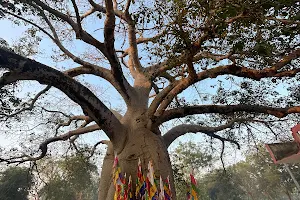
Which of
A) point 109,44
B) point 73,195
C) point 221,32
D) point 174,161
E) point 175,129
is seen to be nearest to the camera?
point 221,32

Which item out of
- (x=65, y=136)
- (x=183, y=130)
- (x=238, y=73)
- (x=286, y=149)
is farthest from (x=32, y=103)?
(x=286, y=149)

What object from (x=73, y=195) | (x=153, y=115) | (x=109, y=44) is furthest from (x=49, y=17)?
(x=73, y=195)

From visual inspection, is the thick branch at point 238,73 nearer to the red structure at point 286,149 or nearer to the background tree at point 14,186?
the red structure at point 286,149

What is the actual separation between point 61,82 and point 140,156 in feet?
5.12

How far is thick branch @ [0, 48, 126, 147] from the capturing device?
104 inches

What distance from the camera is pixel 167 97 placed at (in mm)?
3686

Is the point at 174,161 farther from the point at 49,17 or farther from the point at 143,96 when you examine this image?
the point at 49,17

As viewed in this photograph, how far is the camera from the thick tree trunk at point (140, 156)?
3.41 m

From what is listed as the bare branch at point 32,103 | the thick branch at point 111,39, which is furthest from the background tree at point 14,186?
the thick branch at point 111,39

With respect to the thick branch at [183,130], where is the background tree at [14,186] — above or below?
above

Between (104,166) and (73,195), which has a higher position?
(73,195)

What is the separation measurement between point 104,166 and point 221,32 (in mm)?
2969

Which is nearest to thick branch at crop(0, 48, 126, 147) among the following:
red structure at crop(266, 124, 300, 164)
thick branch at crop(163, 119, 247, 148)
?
thick branch at crop(163, 119, 247, 148)

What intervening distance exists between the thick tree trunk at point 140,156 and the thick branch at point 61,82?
8.1 inches
